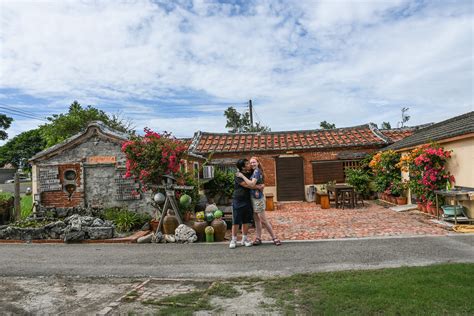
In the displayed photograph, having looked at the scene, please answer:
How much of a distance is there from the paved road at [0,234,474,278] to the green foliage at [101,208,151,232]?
145 centimetres

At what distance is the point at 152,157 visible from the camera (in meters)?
8.53

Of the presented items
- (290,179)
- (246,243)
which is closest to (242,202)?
(246,243)

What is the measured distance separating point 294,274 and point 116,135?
717 cm

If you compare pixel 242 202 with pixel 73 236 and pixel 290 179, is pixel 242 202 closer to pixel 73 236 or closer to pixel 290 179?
pixel 73 236

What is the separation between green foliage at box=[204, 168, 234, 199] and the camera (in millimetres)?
13930

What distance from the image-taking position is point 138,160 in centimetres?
863

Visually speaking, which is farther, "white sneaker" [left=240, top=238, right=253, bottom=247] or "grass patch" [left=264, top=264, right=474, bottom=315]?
"white sneaker" [left=240, top=238, right=253, bottom=247]

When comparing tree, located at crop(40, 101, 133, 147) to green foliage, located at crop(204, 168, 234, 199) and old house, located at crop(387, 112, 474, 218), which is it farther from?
old house, located at crop(387, 112, 474, 218)

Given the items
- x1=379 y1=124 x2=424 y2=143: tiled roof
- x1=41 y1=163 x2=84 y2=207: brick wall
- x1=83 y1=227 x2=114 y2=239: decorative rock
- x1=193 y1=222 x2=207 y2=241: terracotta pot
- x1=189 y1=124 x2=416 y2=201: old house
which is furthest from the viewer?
x1=379 y1=124 x2=424 y2=143: tiled roof

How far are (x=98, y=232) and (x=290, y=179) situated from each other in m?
10.3

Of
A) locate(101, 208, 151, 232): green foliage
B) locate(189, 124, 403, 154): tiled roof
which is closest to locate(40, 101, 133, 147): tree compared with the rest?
locate(189, 124, 403, 154): tiled roof

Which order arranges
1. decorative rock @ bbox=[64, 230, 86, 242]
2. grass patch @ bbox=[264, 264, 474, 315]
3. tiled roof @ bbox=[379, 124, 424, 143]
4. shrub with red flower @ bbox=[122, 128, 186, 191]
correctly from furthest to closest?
tiled roof @ bbox=[379, 124, 424, 143], shrub with red flower @ bbox=[122, 128, 186, 191], decorative rock @ bbox=[64, 230, 86, 242], grass patch @ bbox=[264, 264, 474, 315]

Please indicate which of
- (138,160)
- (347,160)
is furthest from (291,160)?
(138,160)

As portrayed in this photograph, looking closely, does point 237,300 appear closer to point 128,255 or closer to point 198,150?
point 128,255
